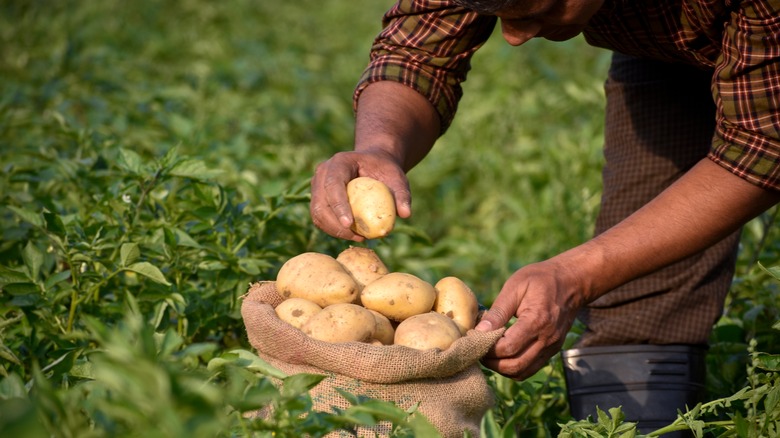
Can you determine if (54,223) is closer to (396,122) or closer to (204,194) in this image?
(204,194)

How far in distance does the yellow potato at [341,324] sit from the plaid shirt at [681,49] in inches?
36.2

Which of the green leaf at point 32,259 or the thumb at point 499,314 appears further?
the green leaf at point 32,259

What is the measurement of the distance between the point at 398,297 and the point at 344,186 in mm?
345

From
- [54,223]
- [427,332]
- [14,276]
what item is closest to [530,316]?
[427,332]

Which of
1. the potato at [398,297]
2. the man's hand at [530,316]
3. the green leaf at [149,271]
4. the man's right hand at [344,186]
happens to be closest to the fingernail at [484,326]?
the man's hand at [530,316]

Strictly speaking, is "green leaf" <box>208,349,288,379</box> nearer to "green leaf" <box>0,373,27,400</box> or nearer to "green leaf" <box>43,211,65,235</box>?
"green leaf" <box>0,373,27,400</box>

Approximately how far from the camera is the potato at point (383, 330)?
7.02 feet

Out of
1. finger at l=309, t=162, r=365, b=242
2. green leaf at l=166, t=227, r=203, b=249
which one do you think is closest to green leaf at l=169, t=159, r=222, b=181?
green leaf at l=166, t=227, r=203, b=249

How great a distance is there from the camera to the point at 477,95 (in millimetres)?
6953

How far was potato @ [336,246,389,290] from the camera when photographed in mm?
2330

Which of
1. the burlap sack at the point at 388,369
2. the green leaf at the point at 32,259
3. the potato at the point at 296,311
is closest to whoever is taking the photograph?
the burlap sack at the point at 388,369

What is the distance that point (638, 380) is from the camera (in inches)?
114

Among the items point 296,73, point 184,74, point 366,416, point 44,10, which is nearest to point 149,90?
point 184,74

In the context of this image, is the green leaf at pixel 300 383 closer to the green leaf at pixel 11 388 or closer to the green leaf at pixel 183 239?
the green leaf at pixel 11 388
